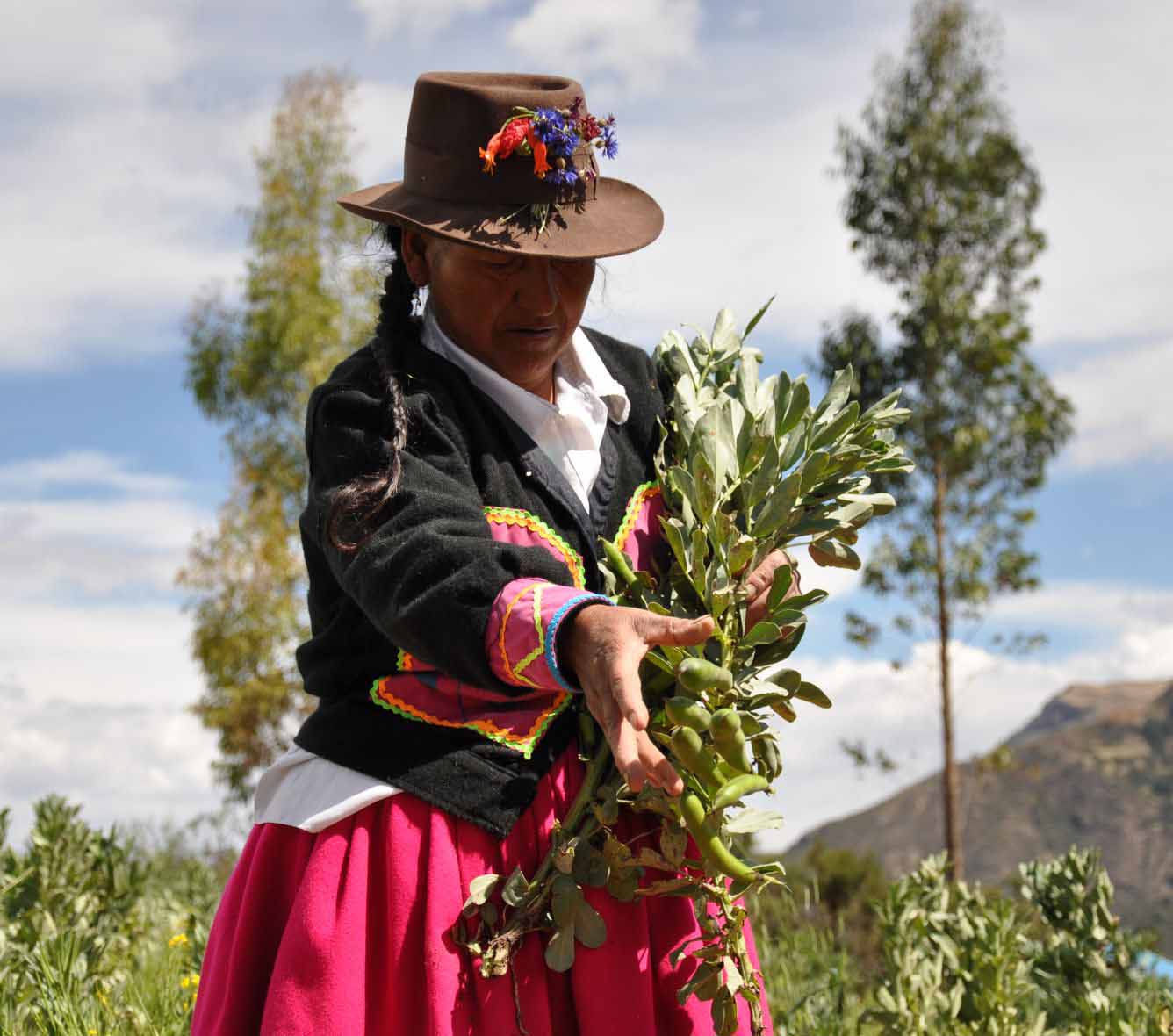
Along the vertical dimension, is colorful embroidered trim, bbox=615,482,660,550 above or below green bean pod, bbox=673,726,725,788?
above

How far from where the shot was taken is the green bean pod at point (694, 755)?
5.80ft

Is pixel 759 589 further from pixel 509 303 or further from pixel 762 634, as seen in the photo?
pixel 509 303

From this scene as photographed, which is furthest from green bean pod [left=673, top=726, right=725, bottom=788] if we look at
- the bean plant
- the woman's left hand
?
the woman's left hand

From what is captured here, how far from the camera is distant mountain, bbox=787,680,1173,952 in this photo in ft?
83.8

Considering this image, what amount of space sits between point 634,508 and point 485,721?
1.44ft

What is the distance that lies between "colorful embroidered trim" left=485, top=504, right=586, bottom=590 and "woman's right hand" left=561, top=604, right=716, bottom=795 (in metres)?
0.31

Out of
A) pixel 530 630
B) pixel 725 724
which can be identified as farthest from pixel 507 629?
pixel 725 724

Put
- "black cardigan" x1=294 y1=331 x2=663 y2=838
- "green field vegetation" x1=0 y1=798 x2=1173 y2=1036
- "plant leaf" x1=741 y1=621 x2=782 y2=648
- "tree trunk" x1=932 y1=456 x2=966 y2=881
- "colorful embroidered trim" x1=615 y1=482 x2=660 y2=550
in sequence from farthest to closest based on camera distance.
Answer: "tree trunk" x1=932 y1=456 x2=966 y2=881
"green field vegetation" x1=0 y1=798 x2=1173 y2=1036
"colorful embroidered trim" x1=615 y1=482 x2=660 y2=550
"plant leaf" x1=741 y1=621 x2=782 y2=648
"black cardigan" x1=294 y1=331 x2=663 y2=838

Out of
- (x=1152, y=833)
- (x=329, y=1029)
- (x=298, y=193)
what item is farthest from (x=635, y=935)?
(x=1152, y=833)

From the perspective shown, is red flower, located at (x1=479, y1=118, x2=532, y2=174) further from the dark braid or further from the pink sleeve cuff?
the pink sleeve cuff

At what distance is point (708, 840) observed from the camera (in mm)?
1798

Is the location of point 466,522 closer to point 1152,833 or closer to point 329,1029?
point 329,1029

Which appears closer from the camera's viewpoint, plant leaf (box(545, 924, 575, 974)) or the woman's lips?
plant leaf (box(545, 924, 575, 974))

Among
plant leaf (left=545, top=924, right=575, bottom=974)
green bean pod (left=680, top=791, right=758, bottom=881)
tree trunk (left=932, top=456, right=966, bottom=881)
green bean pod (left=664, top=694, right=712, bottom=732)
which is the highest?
tree trunk (left=932, top=456, right=966, bottom=881)
